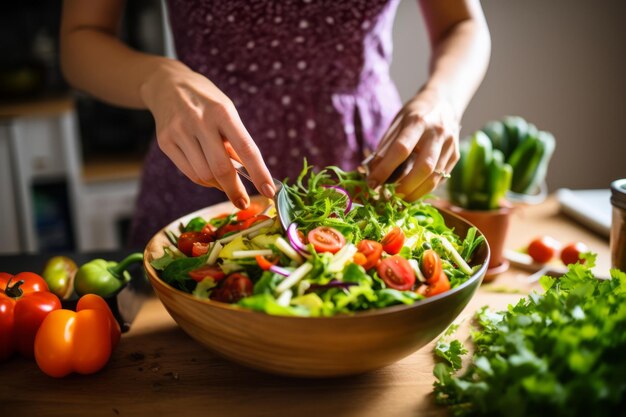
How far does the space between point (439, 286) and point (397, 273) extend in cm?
7

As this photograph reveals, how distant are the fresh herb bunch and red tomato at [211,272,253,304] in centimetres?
31

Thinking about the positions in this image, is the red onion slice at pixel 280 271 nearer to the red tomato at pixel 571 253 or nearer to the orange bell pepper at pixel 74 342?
the orange bell pepper at pixel 74 342

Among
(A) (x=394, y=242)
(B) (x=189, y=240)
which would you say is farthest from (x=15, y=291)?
(A) (x=394, y=242)

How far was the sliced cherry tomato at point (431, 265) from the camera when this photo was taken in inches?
37.6

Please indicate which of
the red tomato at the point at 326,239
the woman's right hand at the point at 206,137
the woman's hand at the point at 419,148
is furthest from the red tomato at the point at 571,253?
the woman's right hand at the point at 206,137

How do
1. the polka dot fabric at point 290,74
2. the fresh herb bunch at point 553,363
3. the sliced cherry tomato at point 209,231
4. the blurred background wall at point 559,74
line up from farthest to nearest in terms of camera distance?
the blurred background wall at point 559,74 < the polka dot fabric at point 290,74 < the sliced cherry tomato at point 209,231 < the fresh herb bunch at point 553,363

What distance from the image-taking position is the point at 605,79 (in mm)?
3527

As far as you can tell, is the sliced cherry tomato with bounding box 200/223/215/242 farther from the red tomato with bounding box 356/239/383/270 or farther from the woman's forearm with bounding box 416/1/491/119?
the woman's forearm with bounding box 416/1/491/119

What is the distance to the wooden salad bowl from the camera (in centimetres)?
80

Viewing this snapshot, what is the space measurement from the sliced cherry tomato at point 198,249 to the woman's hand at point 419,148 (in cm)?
36

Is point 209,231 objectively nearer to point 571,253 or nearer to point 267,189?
point 267,189

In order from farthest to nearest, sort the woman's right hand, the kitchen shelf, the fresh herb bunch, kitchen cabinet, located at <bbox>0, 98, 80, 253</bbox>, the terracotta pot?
the kitchen shelf → kitchen cabinet, located at <bbox>0, 98, 80, 253</bbox> → the terracotta pot → the woman's right hand → the fresh herb bunch

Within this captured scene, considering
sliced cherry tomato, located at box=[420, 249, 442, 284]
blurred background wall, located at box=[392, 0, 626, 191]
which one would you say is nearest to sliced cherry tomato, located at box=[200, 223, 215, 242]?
sliced cherry tomato, located at box=[420, 249, 442, 284]

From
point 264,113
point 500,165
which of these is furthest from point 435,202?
point 264,113
